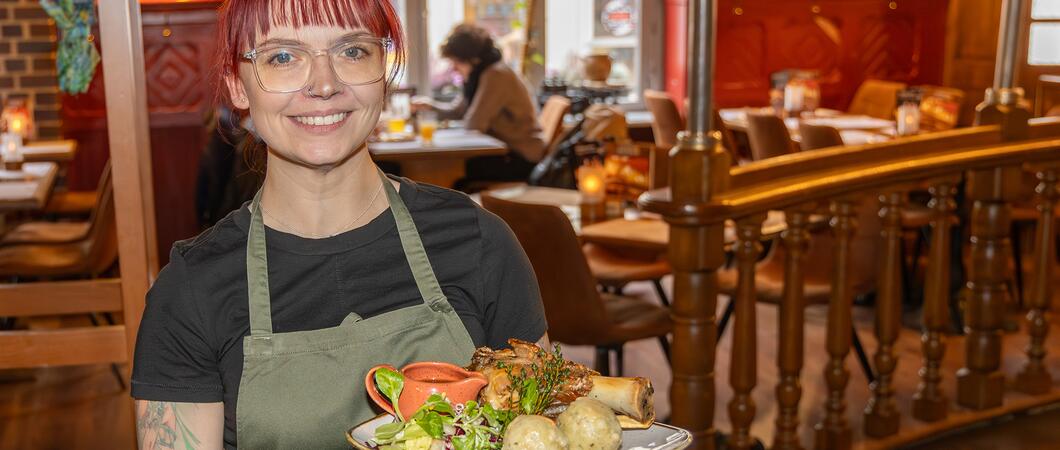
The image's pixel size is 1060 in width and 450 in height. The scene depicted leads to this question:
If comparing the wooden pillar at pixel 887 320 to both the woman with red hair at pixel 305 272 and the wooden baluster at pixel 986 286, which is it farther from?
the woman with red hair at pixel 305 272

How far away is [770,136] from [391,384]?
16.0 feet

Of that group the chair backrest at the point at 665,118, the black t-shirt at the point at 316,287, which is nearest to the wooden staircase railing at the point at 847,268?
the black t-shirt at the point at 316,287

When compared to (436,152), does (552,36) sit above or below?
above

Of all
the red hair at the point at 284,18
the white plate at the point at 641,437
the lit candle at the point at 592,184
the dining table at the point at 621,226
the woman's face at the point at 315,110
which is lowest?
the dining table at the point at 621,226

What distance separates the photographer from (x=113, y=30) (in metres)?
2.47

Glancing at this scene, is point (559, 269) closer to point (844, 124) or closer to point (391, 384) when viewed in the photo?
point (391, 384)

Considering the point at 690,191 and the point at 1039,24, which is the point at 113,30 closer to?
the point at 690,191

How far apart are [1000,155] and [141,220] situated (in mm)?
2548

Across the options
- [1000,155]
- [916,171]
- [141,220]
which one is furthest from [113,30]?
[1000,155]

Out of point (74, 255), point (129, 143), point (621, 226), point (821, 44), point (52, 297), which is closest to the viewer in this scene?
point (129, 143)

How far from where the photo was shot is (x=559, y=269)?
358cm

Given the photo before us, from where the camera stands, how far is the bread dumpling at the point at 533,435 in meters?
1.10

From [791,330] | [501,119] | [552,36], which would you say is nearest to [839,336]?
[791,330]

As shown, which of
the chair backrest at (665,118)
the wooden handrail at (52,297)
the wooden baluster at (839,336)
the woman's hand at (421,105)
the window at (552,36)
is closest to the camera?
the wooden handrail at (52,297)
